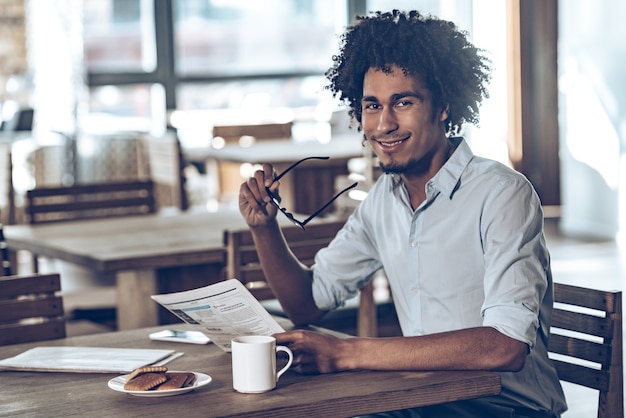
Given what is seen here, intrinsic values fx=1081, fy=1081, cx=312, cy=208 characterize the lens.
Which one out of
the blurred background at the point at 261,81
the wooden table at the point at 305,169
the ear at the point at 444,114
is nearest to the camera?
the ear at the point at 444,114

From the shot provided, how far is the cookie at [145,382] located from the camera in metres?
1.64

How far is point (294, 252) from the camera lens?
3047 mm

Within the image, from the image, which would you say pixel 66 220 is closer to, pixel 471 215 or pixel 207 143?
pixel 471 215

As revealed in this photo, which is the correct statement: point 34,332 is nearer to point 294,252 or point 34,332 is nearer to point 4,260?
point 294,252

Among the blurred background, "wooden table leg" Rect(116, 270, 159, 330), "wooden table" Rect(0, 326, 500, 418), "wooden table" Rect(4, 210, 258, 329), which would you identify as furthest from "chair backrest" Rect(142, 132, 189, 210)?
"wooden table" Rect(0, 326, 500, 418)

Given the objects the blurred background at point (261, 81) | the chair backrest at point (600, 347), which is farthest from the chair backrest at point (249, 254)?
the blurred background at point (261, 81)

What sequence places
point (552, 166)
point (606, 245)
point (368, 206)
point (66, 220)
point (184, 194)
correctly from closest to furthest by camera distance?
point (368, 206) < point (66, 220) < point (184, 194) < point (606, 245) < point (552, 166)

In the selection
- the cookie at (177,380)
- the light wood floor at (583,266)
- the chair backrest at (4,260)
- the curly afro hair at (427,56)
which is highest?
the curly afro hair at (427,56)

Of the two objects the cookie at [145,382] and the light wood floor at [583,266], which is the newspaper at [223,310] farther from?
the light wood floor at [583,266]

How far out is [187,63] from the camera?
376 inches

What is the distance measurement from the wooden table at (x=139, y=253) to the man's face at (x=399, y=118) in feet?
3.79

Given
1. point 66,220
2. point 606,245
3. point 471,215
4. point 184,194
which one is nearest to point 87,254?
point 66,220

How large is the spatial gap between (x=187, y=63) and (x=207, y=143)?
0.73 metres

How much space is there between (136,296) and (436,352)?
1788 mm
